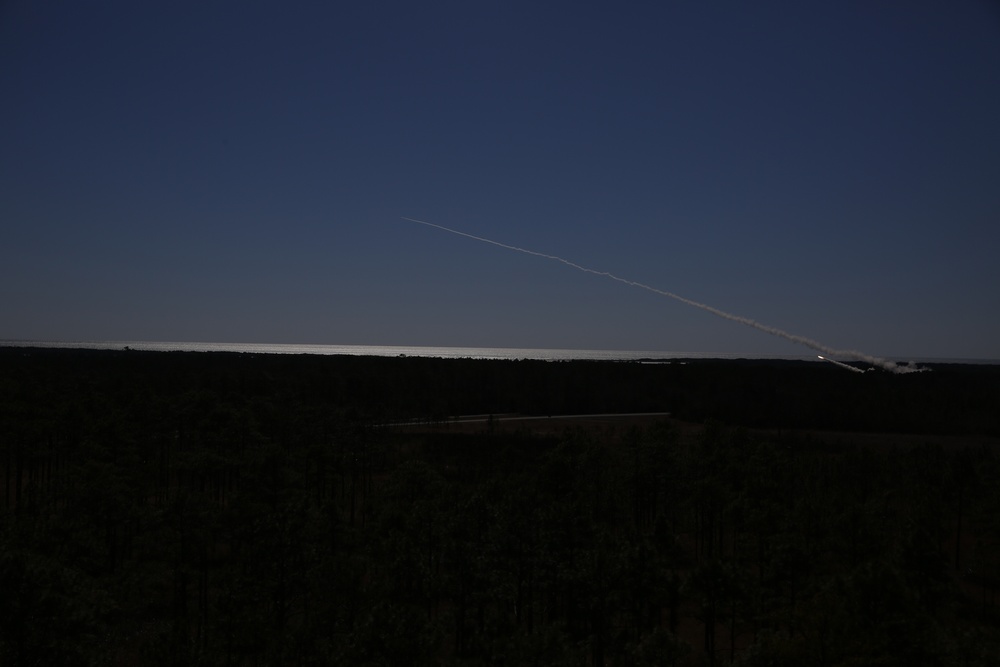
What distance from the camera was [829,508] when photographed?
56219 mm

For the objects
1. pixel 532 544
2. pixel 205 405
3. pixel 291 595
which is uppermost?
pixel 205 405

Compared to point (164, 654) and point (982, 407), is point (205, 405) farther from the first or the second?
point (982, 407)

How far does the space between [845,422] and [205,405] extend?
475 feet

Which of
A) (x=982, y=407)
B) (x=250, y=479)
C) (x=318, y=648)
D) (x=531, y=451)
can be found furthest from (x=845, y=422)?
(x=318, y=648)

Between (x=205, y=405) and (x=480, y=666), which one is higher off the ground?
(x=205, y=405)

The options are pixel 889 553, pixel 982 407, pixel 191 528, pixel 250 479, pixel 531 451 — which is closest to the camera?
pixel 889 553

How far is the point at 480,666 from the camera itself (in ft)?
90.8

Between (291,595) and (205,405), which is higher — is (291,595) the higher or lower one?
the lower one

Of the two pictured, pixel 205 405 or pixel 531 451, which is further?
pixel 531 451

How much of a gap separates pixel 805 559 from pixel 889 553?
4.73 meters

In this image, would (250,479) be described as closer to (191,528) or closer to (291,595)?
(191,528)

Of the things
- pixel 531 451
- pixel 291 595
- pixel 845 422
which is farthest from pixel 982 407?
pixel 291 595

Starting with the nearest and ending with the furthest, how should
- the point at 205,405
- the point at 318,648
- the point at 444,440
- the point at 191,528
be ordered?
the point at 318,648 → the point at 191,528 → the point at 205,405 → the point at 444,440

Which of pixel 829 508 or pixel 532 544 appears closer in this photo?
pixel 532 544
